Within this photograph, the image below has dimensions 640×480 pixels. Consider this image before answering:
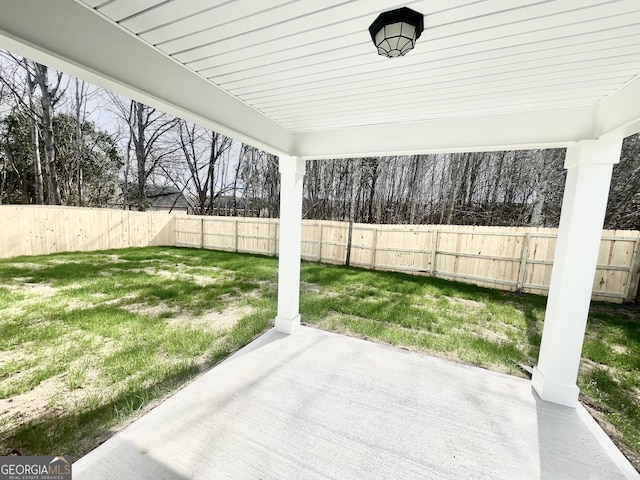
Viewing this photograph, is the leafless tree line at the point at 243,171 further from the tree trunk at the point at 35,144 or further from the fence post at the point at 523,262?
the fence post at the point at 523,262

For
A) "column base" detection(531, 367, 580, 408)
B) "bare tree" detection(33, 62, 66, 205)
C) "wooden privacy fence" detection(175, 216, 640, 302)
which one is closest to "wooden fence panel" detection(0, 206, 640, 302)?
"wooden privacy fence" detection(175, 216, 640, 302)

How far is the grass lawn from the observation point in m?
2.02

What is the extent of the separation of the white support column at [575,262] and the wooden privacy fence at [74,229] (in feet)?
33.2

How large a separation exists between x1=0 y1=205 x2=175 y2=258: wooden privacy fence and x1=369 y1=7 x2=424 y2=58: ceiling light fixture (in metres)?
9.07

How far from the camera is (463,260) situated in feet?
19.3

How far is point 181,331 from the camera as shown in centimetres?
329

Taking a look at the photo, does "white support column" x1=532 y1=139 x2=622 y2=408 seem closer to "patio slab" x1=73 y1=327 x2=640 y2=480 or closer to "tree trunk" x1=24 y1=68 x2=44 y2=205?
"patio slab" x1=73 y1=327 x2=640 y2=480

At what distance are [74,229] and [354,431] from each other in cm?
938

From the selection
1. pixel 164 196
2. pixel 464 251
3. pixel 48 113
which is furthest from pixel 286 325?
pixel 164 196

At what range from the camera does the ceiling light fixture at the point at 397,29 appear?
110 centimetres

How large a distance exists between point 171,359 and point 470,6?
3.40 m

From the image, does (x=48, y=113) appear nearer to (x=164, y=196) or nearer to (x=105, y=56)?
(x=164, y=196)

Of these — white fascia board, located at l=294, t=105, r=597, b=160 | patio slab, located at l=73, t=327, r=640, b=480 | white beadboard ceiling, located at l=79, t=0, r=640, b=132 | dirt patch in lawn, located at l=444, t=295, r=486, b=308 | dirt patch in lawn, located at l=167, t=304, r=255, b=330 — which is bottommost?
dirt patch in lawn, located at l=167, t=304, r=255, b=330

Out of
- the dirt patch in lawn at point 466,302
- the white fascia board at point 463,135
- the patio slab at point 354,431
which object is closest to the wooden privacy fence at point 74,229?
the patio slab at point 354,431
